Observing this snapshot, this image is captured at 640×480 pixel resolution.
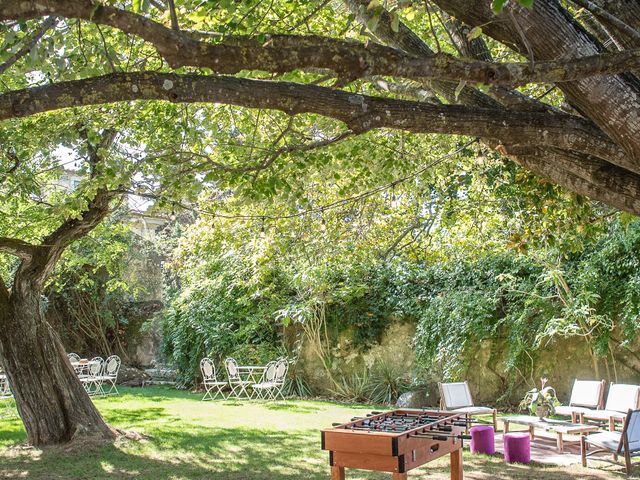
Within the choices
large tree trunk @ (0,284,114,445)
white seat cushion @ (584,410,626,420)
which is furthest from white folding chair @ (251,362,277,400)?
white seat cushion @ (584,410,626,420)

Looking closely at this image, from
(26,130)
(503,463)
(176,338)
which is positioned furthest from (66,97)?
(176,338)

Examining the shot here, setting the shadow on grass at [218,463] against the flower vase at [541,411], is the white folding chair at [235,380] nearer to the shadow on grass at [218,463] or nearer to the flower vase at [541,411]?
the shadow on grass at [218,463]

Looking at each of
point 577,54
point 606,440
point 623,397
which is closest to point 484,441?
point 606,440

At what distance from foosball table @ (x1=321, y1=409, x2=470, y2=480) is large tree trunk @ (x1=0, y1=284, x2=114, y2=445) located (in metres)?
4.34

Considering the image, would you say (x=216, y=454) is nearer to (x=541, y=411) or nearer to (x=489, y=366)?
(x=541, y=411)

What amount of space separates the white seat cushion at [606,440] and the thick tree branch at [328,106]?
3831mm

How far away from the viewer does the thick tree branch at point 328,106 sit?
3191 millimetres

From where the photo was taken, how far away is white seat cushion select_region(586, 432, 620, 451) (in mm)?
6531

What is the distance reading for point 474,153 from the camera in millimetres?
6809

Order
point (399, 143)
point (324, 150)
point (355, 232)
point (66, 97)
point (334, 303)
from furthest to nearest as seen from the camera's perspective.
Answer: point (334, 303), point (355, 232), point (399, 143), point (324, 150), point (66, 97)

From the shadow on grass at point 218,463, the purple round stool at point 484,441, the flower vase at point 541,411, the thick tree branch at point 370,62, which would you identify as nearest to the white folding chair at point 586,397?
the flower vase at point 541,411

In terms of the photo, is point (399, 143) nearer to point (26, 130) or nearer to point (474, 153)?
point (474, 153)

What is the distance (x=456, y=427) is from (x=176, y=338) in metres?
11.6

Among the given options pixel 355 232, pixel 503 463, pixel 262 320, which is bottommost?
pixel 503 463
